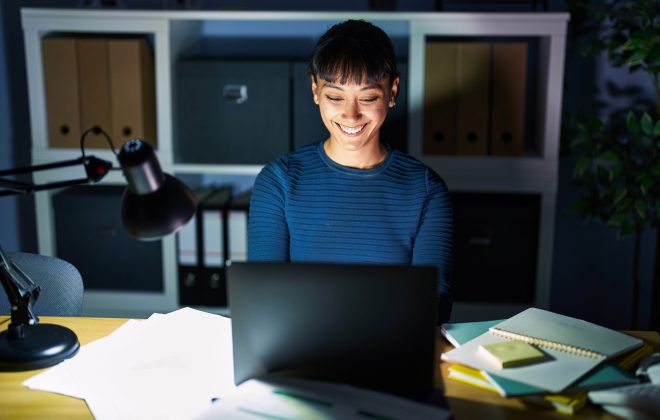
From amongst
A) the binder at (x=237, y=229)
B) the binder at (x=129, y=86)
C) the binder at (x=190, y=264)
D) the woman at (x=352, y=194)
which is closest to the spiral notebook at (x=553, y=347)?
the woman at (x=352, y=194)

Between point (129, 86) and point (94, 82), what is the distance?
117 millimetres

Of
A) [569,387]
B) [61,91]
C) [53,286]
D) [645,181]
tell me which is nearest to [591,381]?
[569,387]

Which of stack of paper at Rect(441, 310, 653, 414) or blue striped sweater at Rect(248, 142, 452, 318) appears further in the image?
blue striped sweater at Rect(248, 142, 452, 318)

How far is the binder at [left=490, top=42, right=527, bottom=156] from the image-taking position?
2436 mm

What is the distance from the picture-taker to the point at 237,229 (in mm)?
2596

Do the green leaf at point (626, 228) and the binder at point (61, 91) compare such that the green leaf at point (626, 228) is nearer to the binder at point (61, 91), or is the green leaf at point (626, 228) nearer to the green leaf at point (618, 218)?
the green leaf at point (618, 218)

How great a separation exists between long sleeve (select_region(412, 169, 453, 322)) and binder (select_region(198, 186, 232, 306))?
1.04 m

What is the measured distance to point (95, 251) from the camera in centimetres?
264

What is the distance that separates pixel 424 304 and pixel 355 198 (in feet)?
2.28

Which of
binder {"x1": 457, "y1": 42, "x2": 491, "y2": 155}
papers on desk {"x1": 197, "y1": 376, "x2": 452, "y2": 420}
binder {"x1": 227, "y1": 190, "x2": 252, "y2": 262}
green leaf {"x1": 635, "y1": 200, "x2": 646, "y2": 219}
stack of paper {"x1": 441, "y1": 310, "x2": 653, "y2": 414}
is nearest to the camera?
papers on desk {"x1": 197, "y1": 376, "x2": 452, "y2": 420}

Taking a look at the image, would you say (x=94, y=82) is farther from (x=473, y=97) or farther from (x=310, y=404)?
(x=310, y=404)

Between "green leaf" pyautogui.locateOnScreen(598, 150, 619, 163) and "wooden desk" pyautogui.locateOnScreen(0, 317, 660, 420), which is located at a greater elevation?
"green leaf" pyautogui.locateOnScreen(598, 150, 619, 163)

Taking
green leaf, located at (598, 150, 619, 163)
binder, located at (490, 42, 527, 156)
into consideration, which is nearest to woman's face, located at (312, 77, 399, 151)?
binder, located at (490, 42, 527, 156)

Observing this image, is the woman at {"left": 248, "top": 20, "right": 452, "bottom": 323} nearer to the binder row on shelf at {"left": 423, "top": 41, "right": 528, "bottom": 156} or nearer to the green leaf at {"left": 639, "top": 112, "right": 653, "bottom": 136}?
the binder row on shelf at {"left": 423, "top": 41, "right": 528, "bottom": 156}
